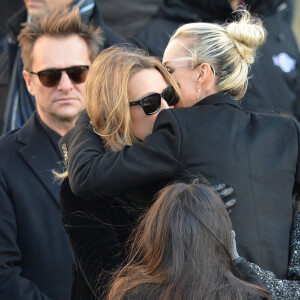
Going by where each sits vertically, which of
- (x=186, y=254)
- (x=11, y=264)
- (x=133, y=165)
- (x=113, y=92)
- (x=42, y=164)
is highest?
(x=113, y=92)

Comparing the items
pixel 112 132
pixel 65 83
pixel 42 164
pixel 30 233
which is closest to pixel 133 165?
pixel 112 132

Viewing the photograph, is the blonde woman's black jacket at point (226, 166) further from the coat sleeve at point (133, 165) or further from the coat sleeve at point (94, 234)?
the coat sleeve at point (94, 234)

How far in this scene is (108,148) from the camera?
2754 millimetres

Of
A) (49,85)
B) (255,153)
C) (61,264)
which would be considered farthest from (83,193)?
(49,85)

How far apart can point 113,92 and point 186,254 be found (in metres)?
0.69

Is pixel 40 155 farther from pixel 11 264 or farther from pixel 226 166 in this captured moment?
pixel 226 166

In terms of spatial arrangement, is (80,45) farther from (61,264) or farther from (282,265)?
(282,265)

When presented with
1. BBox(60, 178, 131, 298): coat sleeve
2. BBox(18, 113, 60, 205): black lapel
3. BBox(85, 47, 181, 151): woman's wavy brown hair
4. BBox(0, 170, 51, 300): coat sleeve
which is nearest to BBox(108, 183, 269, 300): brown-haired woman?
BBox(60, 178, 131, 298): coat sleeve

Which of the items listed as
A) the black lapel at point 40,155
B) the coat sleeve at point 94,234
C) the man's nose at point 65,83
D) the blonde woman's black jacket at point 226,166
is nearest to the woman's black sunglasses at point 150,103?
the blonde woman's black jacket at point 226,166

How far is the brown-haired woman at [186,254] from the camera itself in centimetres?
229

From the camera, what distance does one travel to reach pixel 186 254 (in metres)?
2.31

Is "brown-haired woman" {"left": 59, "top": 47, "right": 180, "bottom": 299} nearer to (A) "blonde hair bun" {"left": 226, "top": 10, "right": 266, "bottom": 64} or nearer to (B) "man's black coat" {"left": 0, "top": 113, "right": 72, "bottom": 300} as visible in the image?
(A) "blonde hair bun" {"left": 226, "top": 10, "right": 266, "bottom": 64}

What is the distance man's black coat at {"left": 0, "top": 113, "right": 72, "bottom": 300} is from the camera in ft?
11.5

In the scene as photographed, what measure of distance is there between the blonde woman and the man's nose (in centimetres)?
126
